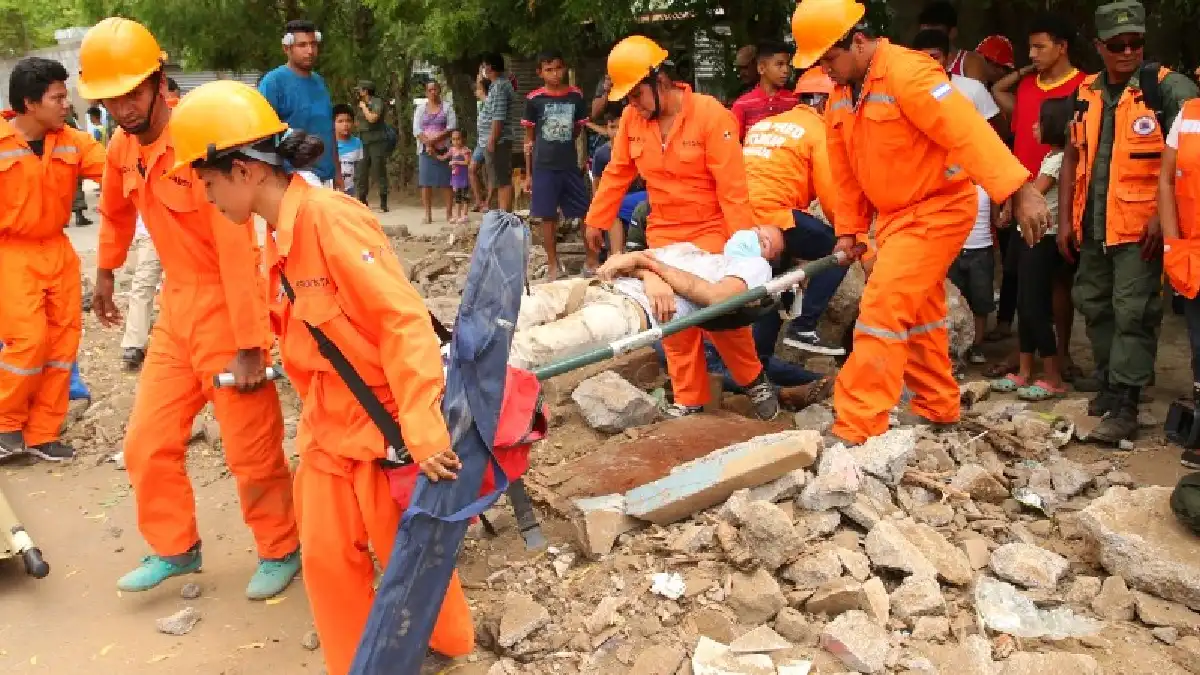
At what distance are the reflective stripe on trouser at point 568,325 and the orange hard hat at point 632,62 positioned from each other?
3.25ft

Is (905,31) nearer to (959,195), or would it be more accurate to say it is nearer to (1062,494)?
(959,195)

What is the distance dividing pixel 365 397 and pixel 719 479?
1.29 metres

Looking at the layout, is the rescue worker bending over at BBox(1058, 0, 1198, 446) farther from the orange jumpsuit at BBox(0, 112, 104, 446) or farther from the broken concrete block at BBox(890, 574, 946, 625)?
the orange jumpsuit at BBox(0, 112, 104, 446)

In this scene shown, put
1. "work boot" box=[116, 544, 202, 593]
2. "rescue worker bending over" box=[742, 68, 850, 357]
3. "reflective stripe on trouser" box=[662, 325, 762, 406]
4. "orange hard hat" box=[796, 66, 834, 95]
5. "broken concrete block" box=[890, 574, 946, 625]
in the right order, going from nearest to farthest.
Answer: "broken concrete block" box=[890, 574, 946, 625] < "work boot" box=[116, 544, 202, 593] < "reflective stripe on trouser" box=[662, 325, 762, 406] < "rescue worker bending over" box=[742, 68, 850, 357] < "orange hard hat" box=[796, 66, 834, 95]

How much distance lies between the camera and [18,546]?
376 cm

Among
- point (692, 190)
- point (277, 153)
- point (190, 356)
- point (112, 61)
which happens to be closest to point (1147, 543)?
point (692, 190)

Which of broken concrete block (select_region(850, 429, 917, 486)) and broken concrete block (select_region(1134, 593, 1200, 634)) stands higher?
broken concrete block (select_region(850, 429, 917, 486))

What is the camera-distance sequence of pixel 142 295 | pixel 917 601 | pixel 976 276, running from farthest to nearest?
pixel 142 295 < pixel 976 276 < pixel 917 601

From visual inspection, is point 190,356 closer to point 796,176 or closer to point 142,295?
point 796,176

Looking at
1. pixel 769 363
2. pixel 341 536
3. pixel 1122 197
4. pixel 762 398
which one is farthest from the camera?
pixel 769 363

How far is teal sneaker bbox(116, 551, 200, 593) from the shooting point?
373 cm

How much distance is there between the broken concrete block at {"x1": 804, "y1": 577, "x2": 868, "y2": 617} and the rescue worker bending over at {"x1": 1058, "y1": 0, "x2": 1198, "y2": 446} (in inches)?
90.3

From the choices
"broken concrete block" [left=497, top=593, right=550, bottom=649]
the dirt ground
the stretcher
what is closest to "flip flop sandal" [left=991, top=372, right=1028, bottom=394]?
the dirt ground

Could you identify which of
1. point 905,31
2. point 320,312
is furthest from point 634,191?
point 320,312
